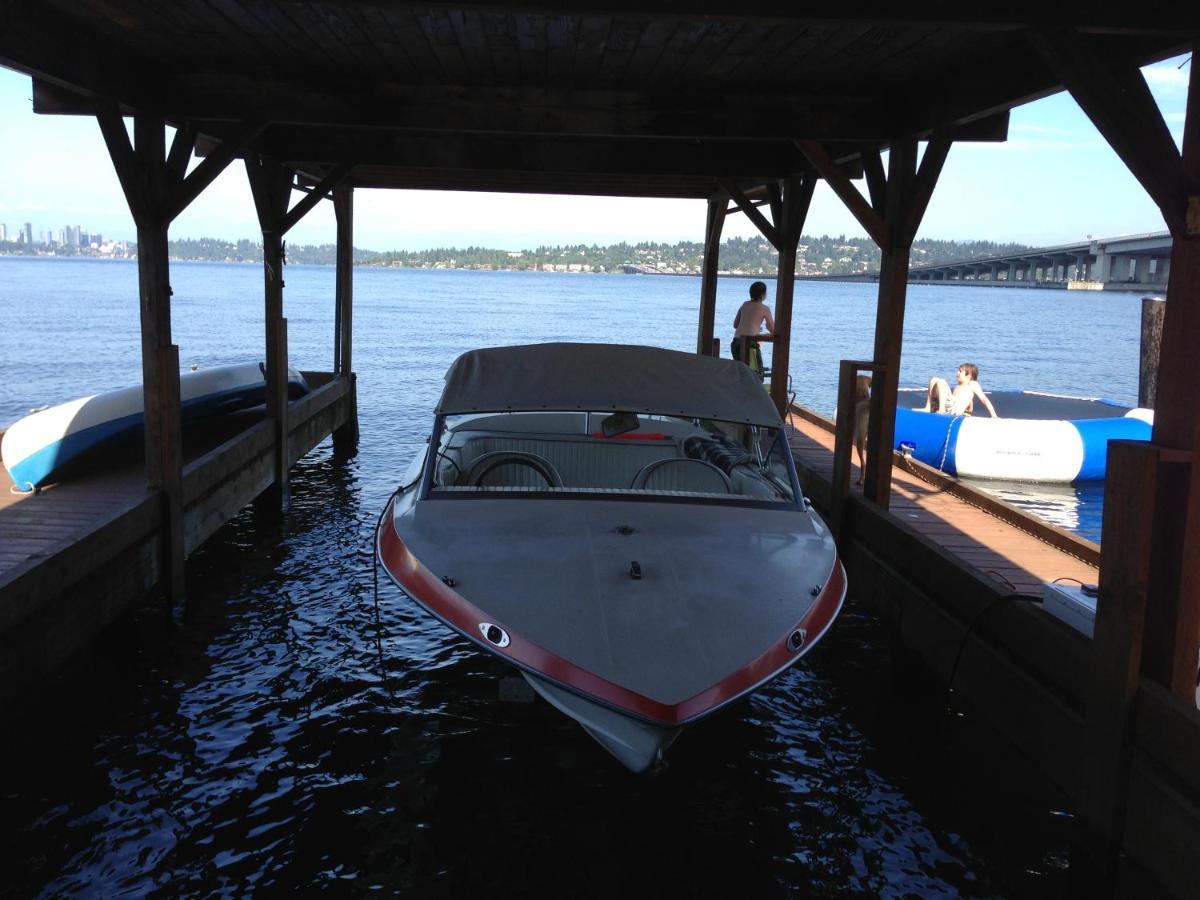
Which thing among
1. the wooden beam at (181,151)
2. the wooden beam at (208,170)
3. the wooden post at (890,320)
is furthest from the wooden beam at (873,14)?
the wooden beam at (181,151)

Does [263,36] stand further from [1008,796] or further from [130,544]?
[1008,796]

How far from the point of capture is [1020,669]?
5.45 metres

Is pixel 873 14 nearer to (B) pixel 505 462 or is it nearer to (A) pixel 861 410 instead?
(B) pixel 505 462

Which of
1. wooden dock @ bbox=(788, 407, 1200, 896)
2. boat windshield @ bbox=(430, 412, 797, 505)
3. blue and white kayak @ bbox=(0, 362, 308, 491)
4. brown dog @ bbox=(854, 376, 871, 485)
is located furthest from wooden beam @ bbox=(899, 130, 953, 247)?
blue and white kayak @ bbox=(0, 362, 308, 491)

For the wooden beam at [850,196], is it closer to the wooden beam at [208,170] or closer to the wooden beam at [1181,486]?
the wooden beam at [1181,486]

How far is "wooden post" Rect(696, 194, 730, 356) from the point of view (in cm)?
1562

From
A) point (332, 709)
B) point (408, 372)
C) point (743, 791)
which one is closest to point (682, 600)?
point (743, 791)

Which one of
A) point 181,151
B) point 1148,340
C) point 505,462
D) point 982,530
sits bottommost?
point 982,530

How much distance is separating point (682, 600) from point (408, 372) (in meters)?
26.4

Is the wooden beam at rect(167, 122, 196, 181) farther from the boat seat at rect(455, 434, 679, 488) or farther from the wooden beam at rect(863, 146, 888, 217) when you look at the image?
the wooden beam at rect(863, 146, 888, 217)

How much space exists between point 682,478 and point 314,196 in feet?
24.7

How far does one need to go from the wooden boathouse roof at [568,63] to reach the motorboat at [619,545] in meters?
2.17

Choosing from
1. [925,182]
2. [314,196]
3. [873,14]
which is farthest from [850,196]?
[314,196]

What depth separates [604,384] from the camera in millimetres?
6617
